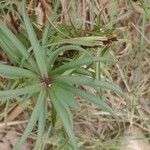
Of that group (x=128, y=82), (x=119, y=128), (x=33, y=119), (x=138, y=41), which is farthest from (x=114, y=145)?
(x=33, y=119)

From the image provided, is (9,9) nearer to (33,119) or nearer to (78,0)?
(78,0)

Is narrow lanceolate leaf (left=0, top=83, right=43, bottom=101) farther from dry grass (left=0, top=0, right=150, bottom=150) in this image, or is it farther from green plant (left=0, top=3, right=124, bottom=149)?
dry grass (left=0, top=0, right=150, bottom=150)

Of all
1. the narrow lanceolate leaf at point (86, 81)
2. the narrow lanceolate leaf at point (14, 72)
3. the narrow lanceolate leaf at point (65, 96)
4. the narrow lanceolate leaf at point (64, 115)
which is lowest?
the narrow lanceolate leaf at point (64, 115)

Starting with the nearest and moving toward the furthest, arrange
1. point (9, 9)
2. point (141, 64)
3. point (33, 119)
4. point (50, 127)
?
1. point (33, 119)
2. point (9, 9)
3. point (50, 127)
4. point (141, 64)

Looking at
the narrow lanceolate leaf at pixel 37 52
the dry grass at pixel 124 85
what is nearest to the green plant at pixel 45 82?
the narrow lanceolate leaf at pixel 37 52

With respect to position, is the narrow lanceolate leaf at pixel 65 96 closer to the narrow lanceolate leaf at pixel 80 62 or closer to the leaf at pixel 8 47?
the narrow lanceolate leaf at pixel 80 62

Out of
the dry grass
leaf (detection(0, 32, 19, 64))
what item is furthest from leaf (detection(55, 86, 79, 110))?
the dry grass
